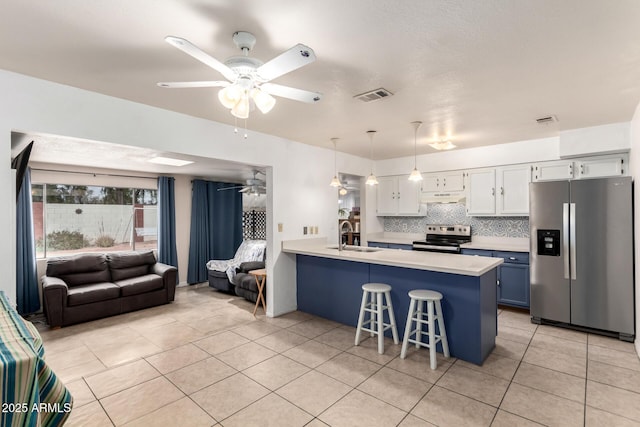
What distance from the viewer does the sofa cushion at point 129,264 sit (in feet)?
16.5

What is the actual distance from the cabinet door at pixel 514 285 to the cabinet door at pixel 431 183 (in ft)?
5.52

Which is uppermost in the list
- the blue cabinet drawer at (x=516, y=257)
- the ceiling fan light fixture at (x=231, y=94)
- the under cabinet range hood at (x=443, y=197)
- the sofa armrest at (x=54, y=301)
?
the ceiling fan light fixture at (x=231, y=94)

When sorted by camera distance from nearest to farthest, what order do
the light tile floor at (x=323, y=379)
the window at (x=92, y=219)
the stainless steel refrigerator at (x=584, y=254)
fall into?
the light tile floor at (x=323, y=379) → the stainless steel refrigerator at (x=584, y=254) → the window at (x=92, y=219)

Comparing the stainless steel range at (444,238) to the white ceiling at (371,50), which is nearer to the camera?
the white ceiling at (371,50)

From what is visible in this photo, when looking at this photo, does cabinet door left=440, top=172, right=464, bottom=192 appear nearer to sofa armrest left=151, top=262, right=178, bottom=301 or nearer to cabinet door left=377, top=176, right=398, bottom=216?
cabinet door left=377, top=176, right=398, bottom=216

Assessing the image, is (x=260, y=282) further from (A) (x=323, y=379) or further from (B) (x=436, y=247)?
(B) (x=436, y=247)

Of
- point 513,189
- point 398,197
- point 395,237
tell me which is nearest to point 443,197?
point 398,197

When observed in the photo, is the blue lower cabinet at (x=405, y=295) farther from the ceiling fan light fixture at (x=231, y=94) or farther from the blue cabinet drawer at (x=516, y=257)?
the ceiling fan light fixture at (x=231, y=94)

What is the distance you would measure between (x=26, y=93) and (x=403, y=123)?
346cm

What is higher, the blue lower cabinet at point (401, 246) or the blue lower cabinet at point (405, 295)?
the blue lower cabinet at point (401, 246)

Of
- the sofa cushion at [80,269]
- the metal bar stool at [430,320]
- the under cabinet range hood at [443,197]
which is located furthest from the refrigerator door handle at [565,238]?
the sofa cushion at [80,269]

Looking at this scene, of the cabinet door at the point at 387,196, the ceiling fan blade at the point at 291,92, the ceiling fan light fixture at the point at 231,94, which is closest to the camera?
the ceiling fan light fixture at the point at 231,94

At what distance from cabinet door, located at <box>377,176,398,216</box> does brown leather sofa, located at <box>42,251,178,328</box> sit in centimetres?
387

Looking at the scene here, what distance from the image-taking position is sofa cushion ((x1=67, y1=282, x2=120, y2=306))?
4145 millimetres
